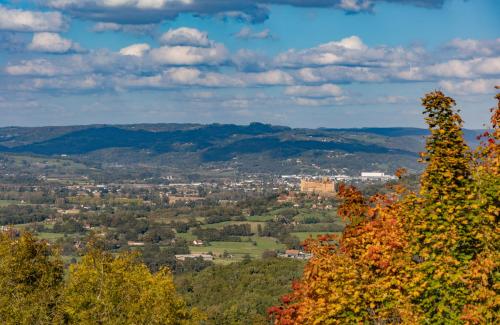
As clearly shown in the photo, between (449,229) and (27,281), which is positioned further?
(27,281)

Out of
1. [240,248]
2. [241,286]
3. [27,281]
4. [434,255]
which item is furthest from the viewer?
[240,248]

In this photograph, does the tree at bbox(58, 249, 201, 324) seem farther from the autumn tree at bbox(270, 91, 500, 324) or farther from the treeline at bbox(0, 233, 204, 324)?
the autumn tree at bbox(270, 91, 500, 324)

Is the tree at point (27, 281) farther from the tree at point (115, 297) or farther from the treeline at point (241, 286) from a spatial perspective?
the treeline at point (241, 286)

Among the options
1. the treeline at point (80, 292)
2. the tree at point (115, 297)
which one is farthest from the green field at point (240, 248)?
the tree at point (115, 297)

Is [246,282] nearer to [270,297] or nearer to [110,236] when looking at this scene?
[270,297]

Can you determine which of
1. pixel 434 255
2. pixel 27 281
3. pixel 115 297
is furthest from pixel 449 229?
pixel 27 281

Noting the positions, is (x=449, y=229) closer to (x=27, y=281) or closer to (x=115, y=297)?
(x=115, y=297)

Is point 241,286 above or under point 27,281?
under
